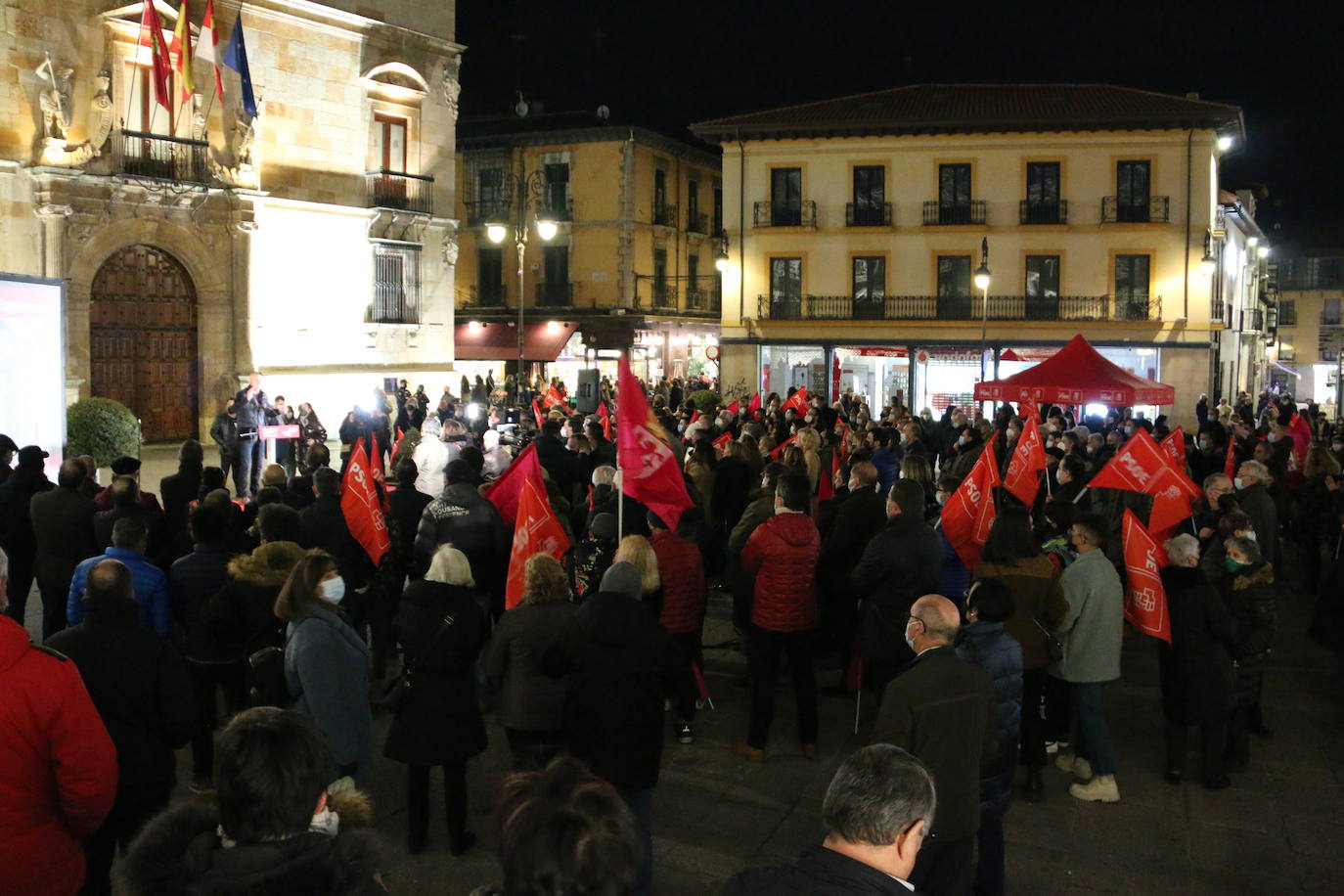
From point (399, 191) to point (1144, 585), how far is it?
2408cm

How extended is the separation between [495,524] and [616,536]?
39.1 inches

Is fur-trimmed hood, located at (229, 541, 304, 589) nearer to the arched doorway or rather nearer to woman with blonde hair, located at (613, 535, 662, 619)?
woman with blonde hair, located at (613, 535, 662, 619)

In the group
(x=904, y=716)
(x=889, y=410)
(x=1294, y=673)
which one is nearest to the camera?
(x=904, y=716)

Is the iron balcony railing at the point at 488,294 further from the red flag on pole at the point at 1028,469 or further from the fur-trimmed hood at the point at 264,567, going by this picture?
the fur-trimmed hood at the point at 264,567

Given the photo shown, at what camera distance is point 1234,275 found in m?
45.4

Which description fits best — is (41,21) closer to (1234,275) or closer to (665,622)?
(665,622)

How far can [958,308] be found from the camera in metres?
36.2

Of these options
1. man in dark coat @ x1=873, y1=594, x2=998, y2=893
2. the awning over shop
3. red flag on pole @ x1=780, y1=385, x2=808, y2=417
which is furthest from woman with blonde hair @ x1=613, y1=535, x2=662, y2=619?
the awning over shop

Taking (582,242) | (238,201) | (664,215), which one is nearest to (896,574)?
(238,201)

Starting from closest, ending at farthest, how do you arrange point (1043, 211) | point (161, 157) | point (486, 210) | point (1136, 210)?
1. point (161, 157)
2. point (1136, 210)
3. point (1043, 211)
4. point (486, 210)

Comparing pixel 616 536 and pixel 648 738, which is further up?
pixel 616 536

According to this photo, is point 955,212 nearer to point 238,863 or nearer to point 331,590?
point 331,590

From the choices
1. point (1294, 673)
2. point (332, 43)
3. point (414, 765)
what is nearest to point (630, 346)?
point (332, 43)

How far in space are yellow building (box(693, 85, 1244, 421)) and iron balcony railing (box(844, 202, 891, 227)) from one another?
0.07 m
